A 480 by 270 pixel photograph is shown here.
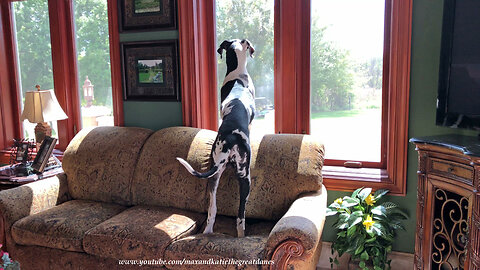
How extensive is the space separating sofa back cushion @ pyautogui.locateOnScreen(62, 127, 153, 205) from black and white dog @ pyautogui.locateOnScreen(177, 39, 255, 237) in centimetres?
Result: 79

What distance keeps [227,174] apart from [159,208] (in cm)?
53

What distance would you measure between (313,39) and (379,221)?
1.36m

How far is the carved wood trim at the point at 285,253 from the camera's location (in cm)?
178

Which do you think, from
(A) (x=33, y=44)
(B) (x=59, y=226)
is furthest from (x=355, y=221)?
(A) (x=33, y=44)

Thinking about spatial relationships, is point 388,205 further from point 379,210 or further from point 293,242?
point 293,242

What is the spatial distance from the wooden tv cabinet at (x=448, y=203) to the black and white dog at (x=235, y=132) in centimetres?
94

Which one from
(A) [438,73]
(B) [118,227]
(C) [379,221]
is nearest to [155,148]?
(B) [118,227]

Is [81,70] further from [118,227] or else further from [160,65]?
[118,227]

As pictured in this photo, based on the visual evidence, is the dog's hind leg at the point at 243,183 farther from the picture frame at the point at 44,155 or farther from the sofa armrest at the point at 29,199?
the picture frame at the point at 44,155

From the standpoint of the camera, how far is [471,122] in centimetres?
201

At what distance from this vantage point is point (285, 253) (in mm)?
1793

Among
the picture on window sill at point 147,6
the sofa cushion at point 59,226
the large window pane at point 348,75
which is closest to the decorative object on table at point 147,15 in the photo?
the picture on window sill at point 147,6

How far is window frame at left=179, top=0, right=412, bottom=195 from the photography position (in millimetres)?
2451

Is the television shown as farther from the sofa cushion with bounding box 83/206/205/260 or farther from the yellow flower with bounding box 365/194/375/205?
the sofa cushion with bounding box 83/206/205/260
